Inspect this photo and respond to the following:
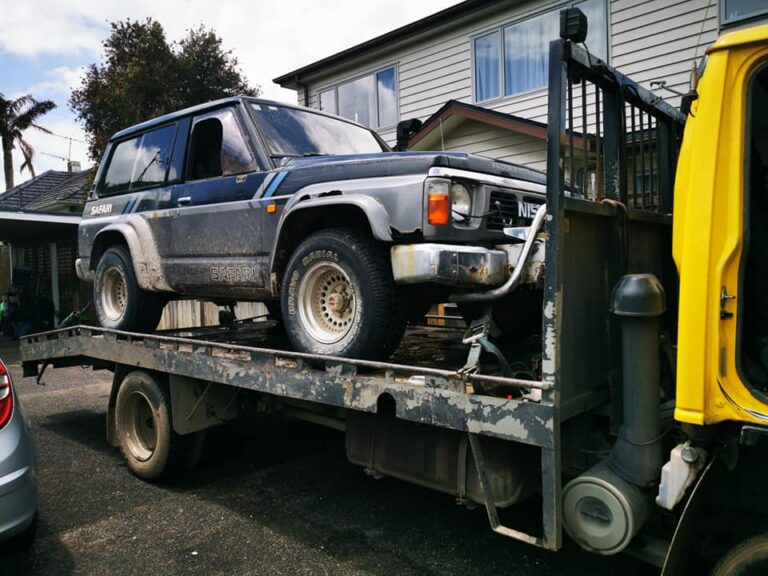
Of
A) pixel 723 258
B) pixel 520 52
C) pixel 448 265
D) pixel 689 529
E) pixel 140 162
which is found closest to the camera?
pixel 723 258

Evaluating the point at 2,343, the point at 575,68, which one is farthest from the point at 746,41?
the point at 2,343

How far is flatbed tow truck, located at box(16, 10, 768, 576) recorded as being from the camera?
7.10ft

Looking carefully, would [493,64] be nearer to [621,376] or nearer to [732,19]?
[732,19]

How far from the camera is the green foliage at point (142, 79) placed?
18.8 m

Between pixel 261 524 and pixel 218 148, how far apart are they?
2927 millimetres

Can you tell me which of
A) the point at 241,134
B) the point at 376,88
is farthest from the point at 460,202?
the point at 376,88

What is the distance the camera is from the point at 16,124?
31312 millimetres

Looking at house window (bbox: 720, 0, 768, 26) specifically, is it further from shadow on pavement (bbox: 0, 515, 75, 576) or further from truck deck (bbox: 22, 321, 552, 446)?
shadow on pavement (bbox: 0, 515, 75, 576)

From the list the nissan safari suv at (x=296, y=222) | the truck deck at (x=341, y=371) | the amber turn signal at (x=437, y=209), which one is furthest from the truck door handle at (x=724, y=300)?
the amber turn signal at (x=437, y=209)

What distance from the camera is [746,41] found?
2105mm

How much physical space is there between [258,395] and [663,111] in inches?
128

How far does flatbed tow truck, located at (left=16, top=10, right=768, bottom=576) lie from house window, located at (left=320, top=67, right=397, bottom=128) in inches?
379

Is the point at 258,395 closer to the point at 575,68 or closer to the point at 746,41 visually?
the point at 575,68

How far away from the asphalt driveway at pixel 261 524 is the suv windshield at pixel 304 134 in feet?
8.30
